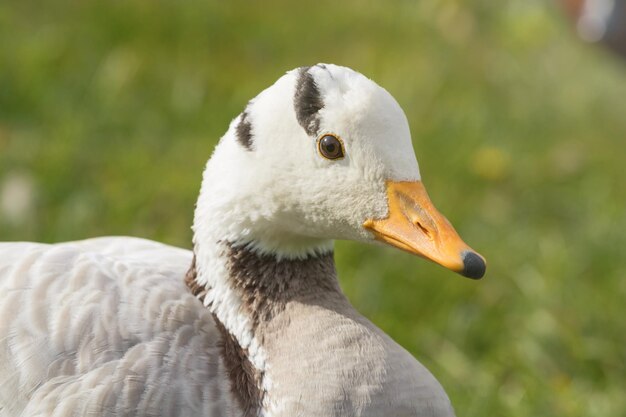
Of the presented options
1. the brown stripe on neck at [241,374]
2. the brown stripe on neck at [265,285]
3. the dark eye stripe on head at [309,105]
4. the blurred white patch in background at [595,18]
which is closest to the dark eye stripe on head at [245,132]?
the dark eye stripe on head at [309,105]

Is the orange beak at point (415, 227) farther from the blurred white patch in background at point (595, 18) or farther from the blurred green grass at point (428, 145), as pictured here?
the blurred white patch in background at point (595, 18)

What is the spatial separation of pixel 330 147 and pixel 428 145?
2922mm

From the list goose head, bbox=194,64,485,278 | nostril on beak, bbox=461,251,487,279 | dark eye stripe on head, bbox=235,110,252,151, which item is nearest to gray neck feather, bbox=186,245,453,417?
goose head, bbox=194,64,485,278

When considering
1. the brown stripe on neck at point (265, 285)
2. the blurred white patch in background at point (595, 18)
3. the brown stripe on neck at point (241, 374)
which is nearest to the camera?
the brown stripe on neck at point (241, 374)

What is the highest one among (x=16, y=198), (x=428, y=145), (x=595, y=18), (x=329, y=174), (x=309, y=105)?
(x=595, y=18)

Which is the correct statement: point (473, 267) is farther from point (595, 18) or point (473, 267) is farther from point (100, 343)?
point (595, 18)

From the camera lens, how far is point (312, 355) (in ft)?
8.06

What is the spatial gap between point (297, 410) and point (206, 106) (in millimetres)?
3126

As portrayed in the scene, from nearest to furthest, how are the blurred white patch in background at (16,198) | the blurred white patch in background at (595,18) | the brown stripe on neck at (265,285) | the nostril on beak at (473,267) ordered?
the nostril on beak at (473,267)
the brown stripe on neck at (265,285)
the blurred white patch in background at (16,198)
the blurred white patch in background at (595,18)

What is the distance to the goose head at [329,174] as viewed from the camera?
2.32 m

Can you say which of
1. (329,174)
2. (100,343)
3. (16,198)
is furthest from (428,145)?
(100,343)

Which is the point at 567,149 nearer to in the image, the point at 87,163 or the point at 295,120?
the point at 87,163

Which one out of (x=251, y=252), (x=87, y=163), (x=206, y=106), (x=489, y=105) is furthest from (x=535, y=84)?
(x=251, y=252)

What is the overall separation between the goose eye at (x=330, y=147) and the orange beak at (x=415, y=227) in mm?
148
